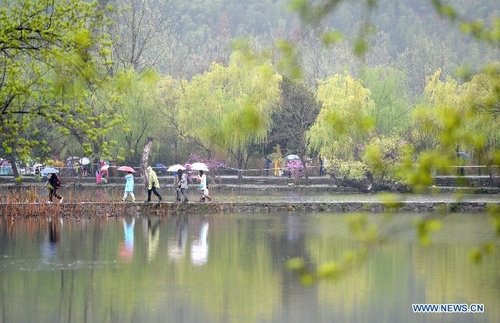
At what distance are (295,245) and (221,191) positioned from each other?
93.1 ft

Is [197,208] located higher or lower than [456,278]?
higher

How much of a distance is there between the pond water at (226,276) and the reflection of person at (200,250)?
31 mm

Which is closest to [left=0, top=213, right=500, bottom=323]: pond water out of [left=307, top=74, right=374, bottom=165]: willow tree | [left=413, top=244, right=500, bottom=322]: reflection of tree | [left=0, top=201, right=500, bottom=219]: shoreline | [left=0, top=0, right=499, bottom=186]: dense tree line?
[left=413, top=244, right=500, bottom=322]: reflection of tree

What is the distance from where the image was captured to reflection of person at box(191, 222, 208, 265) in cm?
2083

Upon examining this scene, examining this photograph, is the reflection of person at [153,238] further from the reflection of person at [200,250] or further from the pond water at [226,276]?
the reflection of person at [200,250]

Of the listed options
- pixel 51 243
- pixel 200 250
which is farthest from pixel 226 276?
pixel 51 243

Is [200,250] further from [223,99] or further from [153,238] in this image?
[223,99]

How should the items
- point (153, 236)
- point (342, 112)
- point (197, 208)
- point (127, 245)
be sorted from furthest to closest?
point (342, 112), point (197, 208), point (153, 236), point (127, 245)

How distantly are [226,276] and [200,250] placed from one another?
4455mm

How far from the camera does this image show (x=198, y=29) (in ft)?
504

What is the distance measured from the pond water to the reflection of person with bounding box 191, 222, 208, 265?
0.03 meters

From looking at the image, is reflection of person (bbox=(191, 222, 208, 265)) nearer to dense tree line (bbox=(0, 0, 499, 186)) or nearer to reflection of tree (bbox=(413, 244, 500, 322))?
dense tree line (bbox=(0, 0, 499, 186))

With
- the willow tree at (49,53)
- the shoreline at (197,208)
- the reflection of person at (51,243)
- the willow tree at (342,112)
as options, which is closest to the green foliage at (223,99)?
the willow tree at (342,112)

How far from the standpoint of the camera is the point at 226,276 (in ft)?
60.8
